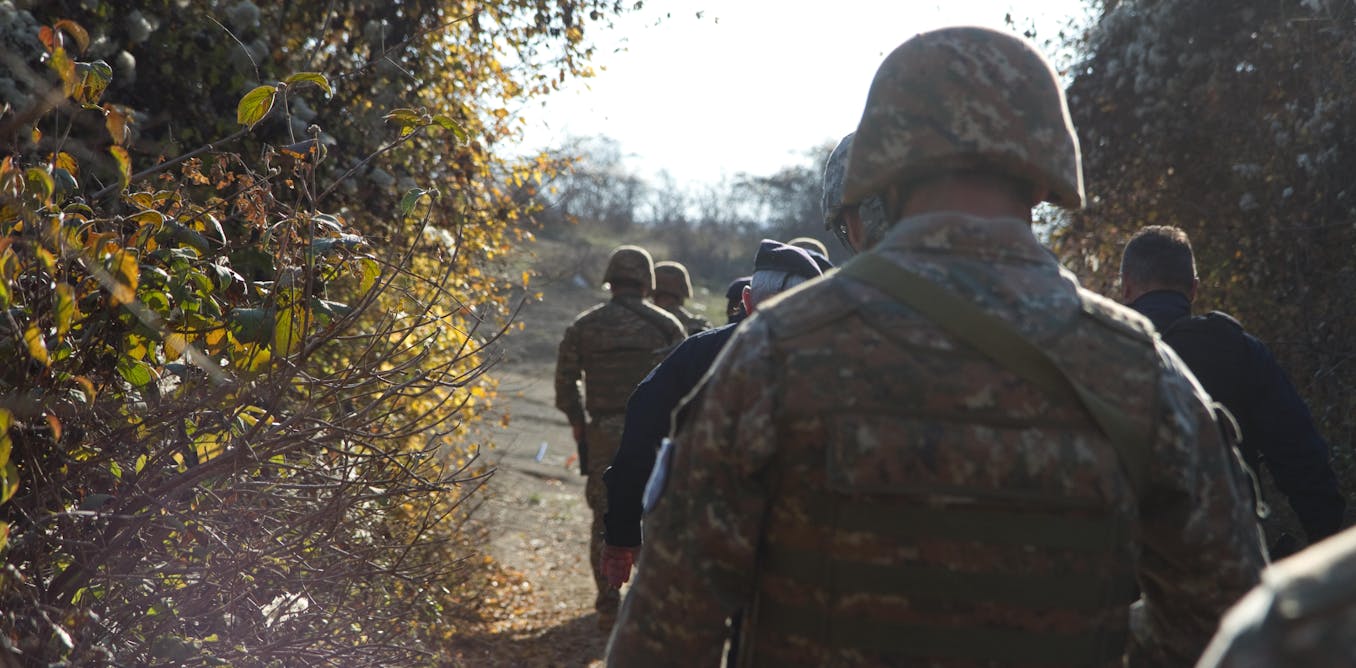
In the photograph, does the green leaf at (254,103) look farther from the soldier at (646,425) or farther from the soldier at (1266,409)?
the soldier at (1266,409)

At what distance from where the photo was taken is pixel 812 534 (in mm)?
1796

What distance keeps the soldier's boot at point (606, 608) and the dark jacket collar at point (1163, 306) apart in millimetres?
3653

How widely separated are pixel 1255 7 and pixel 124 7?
6.96 meters

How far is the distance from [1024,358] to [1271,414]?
7.35ft

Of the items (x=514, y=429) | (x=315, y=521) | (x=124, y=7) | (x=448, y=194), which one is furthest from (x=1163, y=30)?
(x=514, y=429)

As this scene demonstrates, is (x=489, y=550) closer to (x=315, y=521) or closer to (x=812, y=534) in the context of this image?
(x=315, y=521)

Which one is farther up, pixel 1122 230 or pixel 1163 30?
pixel 1163 30

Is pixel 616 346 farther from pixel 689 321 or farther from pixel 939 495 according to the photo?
pixel 939 495

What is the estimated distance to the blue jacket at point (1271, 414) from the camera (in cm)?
356

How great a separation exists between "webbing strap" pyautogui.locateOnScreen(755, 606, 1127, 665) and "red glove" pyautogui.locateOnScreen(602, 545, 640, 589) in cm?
186

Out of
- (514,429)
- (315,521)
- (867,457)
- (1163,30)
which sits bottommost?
(514,429)

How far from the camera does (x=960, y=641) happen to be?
1773mm

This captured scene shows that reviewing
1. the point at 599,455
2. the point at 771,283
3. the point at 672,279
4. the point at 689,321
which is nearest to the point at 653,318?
the point at 599,455

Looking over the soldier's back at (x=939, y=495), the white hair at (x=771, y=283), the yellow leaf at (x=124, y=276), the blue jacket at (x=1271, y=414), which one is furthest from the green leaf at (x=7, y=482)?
the blue jacket at (x=1271, y=414)
